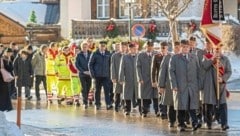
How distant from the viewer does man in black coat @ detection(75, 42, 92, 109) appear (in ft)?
75.7

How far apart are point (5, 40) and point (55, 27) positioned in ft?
16.8

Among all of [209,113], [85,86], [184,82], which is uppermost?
[184,82]

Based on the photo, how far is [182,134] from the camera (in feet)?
54.4

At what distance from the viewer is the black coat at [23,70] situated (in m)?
26.1

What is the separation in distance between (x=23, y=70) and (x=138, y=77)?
23.9 feet

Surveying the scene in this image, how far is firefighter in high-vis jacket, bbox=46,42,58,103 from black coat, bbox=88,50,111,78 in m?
2.60

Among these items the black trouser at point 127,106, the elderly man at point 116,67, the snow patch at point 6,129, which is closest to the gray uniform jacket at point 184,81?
the black trouser at point 127,106

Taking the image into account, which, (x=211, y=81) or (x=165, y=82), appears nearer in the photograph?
(x=211, y=81)

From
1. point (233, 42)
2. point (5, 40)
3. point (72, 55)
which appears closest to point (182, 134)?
point (72, 55)

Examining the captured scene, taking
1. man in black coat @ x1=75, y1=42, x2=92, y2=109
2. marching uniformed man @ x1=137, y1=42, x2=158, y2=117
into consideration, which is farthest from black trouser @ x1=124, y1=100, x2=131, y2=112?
man in black coat @ x1=75, y1=42, x2=92, y2=109

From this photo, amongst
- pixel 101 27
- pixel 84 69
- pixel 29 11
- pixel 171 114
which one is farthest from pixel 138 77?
pixel 29 11

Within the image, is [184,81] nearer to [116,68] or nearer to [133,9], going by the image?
[116,68]

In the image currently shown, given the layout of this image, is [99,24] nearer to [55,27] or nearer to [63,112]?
[55,27]

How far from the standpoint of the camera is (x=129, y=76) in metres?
21.1
